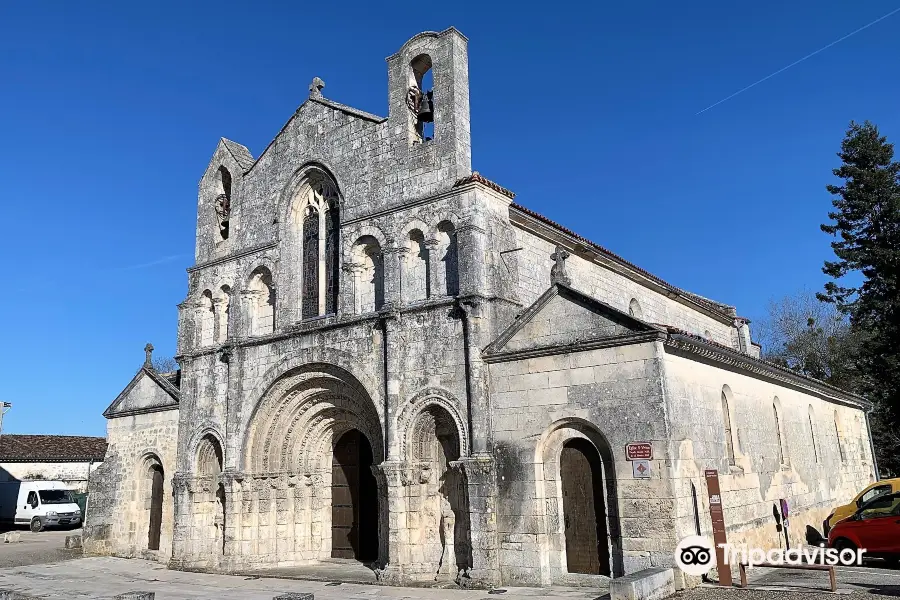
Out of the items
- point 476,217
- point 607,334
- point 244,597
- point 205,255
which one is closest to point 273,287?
point 205,255

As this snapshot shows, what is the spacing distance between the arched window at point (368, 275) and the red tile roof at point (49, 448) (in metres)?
28.9

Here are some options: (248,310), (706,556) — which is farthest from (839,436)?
(248,310)

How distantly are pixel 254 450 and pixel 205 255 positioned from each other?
239 inches

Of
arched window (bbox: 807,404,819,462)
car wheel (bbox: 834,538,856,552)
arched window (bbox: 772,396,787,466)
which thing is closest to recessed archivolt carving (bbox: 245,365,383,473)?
arched window (bbox: 772,396,787,466)

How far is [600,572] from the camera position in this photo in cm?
1232

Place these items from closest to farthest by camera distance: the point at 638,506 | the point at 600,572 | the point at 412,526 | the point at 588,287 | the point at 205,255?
1. the point at 638,506
2. the point at 600,572
3. the point at 412,526
4. the point at 588,287
5. the point at 205,255

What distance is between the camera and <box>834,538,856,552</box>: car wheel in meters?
13.6

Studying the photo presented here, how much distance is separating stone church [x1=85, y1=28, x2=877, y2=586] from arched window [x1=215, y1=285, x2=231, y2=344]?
0.07m

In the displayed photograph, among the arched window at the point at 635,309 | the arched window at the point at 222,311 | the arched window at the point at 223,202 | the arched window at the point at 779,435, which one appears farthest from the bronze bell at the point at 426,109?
the arched window at the point at 779,435

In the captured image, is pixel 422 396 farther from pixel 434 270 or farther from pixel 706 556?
pixel 706 556

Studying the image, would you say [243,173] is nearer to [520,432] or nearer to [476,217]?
[476,217]

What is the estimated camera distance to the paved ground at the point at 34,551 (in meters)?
20.4

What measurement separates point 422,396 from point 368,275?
3.58 metres

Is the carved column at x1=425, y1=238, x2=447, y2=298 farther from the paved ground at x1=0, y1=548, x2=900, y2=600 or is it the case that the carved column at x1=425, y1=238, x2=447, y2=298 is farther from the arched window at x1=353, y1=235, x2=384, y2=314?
the paved ground at x1=0, y1=548, x2=900, y2=600
